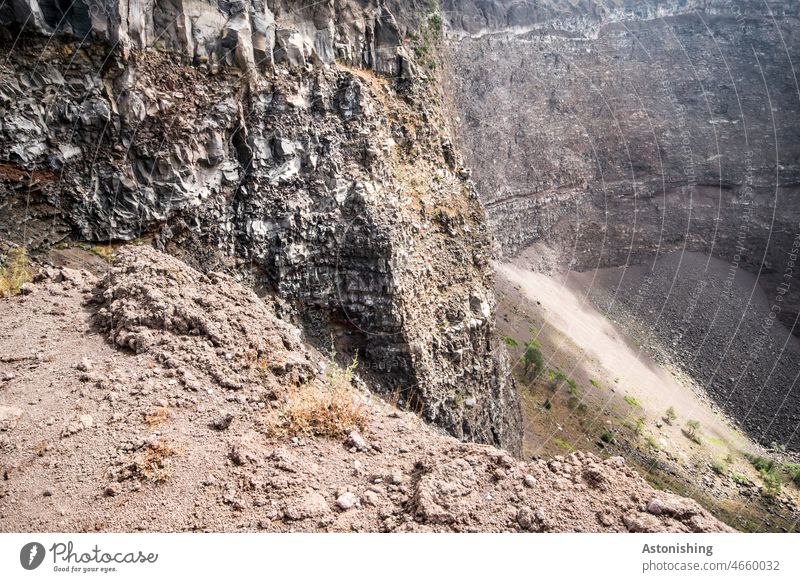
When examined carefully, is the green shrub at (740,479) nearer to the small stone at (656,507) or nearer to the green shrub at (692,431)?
the green shrub at (692,431)

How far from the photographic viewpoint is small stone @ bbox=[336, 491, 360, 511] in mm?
5238

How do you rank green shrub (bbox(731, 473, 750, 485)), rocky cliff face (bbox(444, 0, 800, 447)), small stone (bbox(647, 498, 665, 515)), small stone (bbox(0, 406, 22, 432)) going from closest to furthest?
small stone (bbox(647, 498, 665, 515)), small stone (bbox(0, 406, 22, 432)), green shrub (bbox(731, 473, 750, 485)), rocky cliff face (bbox(444, 0, 800, 447))

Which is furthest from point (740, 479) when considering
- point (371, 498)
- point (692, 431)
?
point (371, 498)

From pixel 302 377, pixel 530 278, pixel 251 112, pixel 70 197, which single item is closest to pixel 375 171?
pixel 251 112

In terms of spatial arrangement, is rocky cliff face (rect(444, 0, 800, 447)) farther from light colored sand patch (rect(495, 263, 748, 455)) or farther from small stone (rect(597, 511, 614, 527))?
small stone (rect(597, 511, 614, 527))

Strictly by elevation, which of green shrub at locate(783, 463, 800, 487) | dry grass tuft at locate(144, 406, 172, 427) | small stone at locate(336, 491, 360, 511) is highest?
small stone at locate(336, 491, 360, 511)

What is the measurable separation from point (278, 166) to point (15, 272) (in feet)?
22.9

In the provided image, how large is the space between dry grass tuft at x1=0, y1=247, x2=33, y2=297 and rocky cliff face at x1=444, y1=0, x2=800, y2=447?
39.3 meters

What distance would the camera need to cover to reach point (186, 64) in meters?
12.8

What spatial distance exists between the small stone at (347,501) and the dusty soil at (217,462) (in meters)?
0.02

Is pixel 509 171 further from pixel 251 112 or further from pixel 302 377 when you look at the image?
pixel 302 377

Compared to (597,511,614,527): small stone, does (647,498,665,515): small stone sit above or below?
above

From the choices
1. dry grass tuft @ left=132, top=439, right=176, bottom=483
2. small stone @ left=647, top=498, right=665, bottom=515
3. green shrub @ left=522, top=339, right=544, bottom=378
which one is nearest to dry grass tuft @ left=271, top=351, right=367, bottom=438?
dry grass tuft @ left=132, top=439, right=176, bottom=483

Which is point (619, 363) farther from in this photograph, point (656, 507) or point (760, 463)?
point (656, 507)
